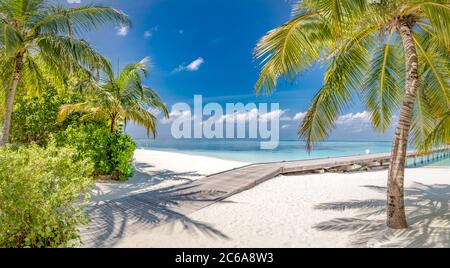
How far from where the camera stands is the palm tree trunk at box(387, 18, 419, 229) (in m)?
4.95

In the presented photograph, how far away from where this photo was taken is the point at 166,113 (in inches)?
550

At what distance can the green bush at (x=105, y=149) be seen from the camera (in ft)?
35.1

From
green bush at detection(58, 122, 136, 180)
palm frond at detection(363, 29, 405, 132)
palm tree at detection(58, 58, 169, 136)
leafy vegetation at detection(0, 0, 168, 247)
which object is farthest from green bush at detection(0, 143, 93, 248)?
palm tree at detection(58, 58, 169, 136)

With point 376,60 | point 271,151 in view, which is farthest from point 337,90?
point 271,151

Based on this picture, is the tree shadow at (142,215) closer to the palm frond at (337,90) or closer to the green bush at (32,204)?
the green bush at (32,204)

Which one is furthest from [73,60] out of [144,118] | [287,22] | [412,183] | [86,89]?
[412,183]

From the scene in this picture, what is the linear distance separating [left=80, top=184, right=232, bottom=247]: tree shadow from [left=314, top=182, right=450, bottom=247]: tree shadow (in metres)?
2.57

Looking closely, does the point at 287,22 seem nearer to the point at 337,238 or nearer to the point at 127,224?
the point at 337,238

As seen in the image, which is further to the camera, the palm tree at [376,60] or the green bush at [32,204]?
the palm tree at [376,60]

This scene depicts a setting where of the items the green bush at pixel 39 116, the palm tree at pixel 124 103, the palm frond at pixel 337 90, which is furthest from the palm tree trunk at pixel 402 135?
the green bush at pixel 39 116

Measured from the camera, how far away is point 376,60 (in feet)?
22.6

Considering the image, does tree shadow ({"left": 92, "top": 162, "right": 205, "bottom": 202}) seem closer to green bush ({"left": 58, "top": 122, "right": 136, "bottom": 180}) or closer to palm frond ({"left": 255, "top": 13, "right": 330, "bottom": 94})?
green bush ({"left": 58, "top": 122, "right": 136, "bottom": 180})

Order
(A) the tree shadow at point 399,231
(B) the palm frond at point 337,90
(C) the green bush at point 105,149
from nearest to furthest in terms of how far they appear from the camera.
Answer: (A) the tree shadow at point 399,231 → (B) the palm frond at point 337,90 → (C) the green bush at point 105,149

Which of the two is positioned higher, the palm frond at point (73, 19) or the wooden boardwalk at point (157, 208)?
the palm frond at point (73, 19)
